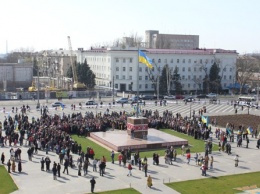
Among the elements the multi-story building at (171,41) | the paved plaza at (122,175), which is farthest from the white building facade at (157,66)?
the multi-story building at (171,41)

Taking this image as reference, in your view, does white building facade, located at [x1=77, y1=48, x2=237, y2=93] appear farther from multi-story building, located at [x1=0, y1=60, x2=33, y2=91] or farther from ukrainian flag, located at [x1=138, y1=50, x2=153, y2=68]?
ukrainian flag, located at [x1=138, y1=50, x2=153, y2=68]

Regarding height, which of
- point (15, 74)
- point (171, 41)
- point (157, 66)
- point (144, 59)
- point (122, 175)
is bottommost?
point (122, 175)

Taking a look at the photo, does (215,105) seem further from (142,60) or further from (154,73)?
(142,60)

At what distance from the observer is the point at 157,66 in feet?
266

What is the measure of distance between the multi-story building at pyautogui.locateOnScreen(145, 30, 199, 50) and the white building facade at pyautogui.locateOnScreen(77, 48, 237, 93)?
2040 inches

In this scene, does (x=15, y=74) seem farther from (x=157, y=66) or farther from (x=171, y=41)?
(x=171, y=41)

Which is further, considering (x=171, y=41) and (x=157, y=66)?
(x=171, y=41)

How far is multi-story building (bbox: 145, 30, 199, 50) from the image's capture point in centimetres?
14180

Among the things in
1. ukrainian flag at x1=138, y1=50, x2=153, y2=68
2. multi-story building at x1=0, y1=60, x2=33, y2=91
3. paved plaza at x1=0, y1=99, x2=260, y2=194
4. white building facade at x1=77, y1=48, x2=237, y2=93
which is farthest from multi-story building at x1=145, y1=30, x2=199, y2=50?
paved plaza at x1=0, y1=99, x2=260, y2=194

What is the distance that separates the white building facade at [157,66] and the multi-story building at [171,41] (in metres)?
51.8

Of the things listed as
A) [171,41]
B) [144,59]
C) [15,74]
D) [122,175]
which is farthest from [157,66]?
[171,41]

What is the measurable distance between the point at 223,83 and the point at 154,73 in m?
17.4

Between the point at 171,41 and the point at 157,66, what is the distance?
235 feet

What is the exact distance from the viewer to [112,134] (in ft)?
113
